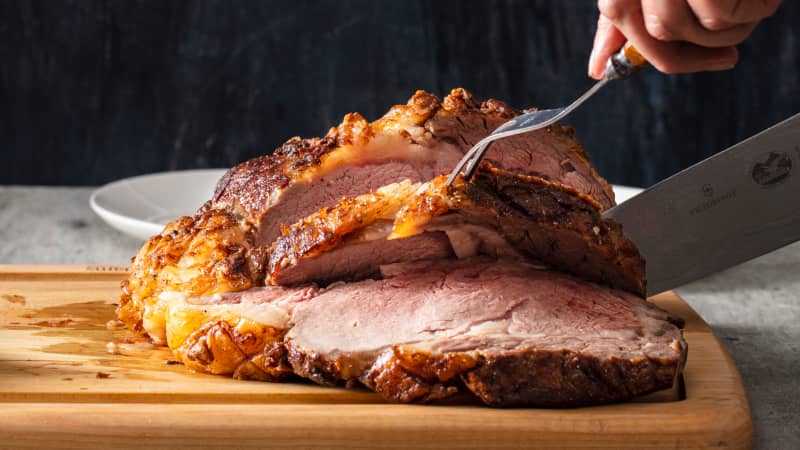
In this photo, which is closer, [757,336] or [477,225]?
[477,225]

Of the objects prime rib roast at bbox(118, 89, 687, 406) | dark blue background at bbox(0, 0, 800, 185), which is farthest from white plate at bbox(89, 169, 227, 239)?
prime rib roast at bbox(118, 89, 687, 406)

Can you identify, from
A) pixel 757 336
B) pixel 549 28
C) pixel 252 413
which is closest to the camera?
pixel 252 413

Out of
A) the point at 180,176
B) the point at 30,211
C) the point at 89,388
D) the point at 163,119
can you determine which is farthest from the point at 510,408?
the point at 163,119

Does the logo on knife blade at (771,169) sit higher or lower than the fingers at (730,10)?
lower

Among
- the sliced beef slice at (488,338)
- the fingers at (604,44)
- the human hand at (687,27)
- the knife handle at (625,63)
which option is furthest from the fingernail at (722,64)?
the sliced beef slice at (488,338)

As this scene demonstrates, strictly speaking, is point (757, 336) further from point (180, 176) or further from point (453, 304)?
point (180, 176)

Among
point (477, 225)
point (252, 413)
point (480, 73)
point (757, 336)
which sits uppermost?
point (480, 73)

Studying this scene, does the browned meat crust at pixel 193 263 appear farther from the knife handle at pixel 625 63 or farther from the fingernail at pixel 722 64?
the fingernail at pixel 722 64
